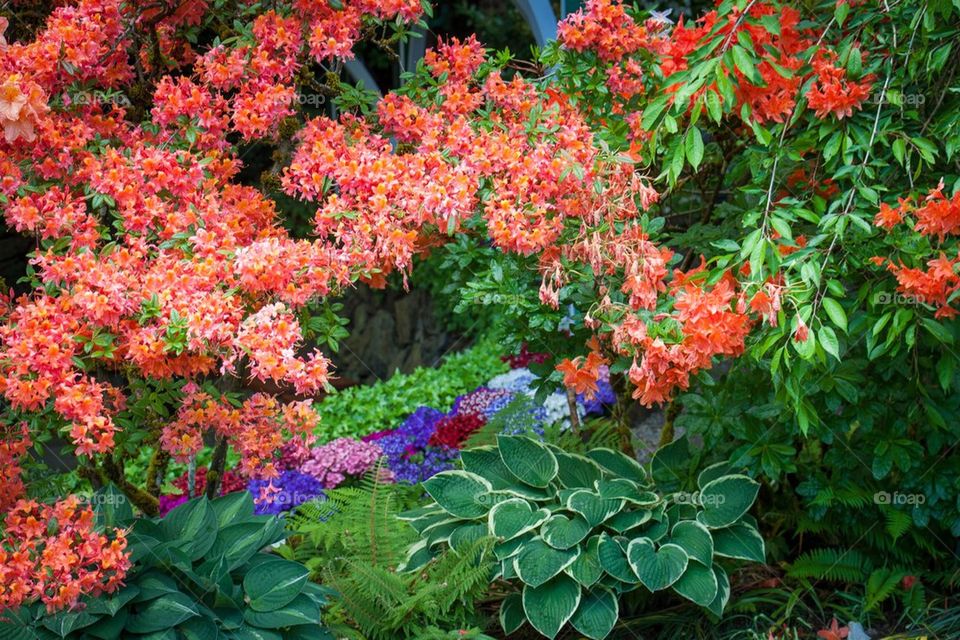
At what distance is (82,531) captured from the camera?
2.35m

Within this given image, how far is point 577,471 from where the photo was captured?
3.47 meters

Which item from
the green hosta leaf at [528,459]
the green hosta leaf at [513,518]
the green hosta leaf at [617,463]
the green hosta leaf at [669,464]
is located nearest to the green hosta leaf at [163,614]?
the green hosta leaf at [513,518]

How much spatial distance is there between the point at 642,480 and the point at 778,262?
123 cm

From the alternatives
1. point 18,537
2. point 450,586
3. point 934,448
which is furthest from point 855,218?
point 18,537

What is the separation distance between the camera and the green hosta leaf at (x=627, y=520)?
3.14 m

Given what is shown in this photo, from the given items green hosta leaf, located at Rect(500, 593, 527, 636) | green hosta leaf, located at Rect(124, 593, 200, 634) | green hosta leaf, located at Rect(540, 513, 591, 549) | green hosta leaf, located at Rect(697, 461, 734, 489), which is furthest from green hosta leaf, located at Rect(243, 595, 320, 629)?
green hosta leaf, located at Rect(697, 461, 734, 489)

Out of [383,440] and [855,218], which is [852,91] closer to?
[855,218]

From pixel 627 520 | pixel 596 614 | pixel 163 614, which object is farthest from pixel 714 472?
pixel 163 614

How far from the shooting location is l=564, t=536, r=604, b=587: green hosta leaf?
118 inches

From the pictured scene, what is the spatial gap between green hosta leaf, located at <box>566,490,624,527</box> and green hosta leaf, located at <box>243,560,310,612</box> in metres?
0.90

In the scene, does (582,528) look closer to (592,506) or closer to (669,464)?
→ (592,506)

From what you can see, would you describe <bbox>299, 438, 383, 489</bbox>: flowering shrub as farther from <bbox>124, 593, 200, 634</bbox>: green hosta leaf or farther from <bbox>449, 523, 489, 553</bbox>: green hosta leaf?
<bbox>124, 593, 200, 634</bbox>: green hosta leaf

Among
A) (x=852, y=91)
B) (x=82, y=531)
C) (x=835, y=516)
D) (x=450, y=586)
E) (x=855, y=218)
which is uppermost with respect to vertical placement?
(x=82, y=531)

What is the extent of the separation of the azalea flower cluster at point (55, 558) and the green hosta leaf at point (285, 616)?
0.37m
